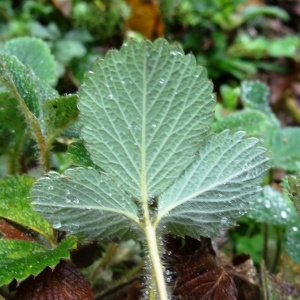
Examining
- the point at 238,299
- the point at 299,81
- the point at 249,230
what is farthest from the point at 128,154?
the point at 299,81

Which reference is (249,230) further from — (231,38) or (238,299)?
(231,38)

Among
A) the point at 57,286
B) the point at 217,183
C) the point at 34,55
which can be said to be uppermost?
the point at 34,55

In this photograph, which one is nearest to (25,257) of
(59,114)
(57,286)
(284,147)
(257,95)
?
(57,286)

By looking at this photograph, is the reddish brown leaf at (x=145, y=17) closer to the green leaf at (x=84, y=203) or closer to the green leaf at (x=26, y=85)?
the green leaf at (x=26, y=85)

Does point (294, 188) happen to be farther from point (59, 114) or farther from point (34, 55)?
point (34, 55)

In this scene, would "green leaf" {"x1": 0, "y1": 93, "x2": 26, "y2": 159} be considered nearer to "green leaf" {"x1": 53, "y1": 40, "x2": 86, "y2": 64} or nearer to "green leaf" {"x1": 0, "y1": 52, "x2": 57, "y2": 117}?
"green leaf" {"x1": 0, "y1": 52, "x2": 57, "y2": 117}

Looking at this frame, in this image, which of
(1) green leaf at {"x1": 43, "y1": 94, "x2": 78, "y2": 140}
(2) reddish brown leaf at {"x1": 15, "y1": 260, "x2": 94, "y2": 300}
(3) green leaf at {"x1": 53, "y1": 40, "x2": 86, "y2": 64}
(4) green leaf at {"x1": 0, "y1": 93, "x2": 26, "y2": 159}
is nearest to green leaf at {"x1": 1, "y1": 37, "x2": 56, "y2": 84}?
(4) green leaf at {"x1": 0, "y1": 93, "x2": 26, "y2": 159}

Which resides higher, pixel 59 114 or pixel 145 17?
pixel 145 17
